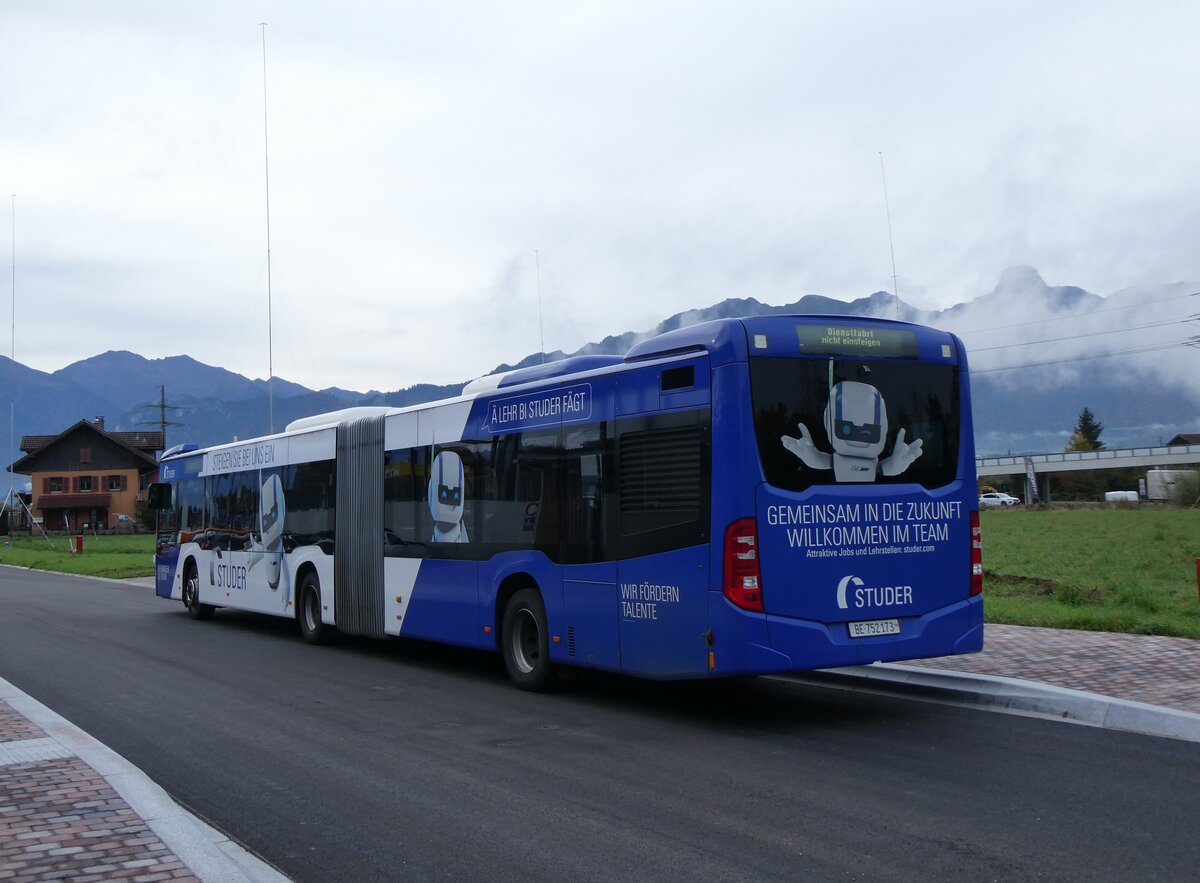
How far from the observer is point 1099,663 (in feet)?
37.0

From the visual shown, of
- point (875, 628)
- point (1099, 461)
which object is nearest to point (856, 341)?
point (875, 628)

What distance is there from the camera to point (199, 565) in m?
21.0

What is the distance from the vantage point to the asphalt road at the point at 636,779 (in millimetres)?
5848

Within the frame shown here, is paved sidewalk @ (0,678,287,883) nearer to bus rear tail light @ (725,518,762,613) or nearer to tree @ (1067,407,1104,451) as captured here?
bus rear tail light @ (725,518,762,613)

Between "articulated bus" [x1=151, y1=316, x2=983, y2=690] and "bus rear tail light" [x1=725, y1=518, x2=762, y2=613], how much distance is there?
0.01 metres

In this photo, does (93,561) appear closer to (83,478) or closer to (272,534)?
(272,534)

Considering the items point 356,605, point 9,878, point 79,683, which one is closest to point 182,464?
point 356,605

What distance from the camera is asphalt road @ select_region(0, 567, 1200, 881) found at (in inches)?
230

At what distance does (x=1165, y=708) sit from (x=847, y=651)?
241 cm

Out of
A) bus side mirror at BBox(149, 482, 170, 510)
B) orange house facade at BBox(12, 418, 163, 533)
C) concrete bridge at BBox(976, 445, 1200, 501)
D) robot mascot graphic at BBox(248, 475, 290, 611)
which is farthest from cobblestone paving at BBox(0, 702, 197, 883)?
concrete bridge at BBox(976, 445, 1200, 501)

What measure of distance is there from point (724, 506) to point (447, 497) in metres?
4.83

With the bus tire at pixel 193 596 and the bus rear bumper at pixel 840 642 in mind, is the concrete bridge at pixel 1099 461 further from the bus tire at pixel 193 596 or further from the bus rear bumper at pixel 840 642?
the bus rear bumper at pixel 840 642

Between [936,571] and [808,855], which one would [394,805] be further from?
[936,571]

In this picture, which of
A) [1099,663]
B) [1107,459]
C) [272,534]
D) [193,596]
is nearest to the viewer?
[1099,663]
